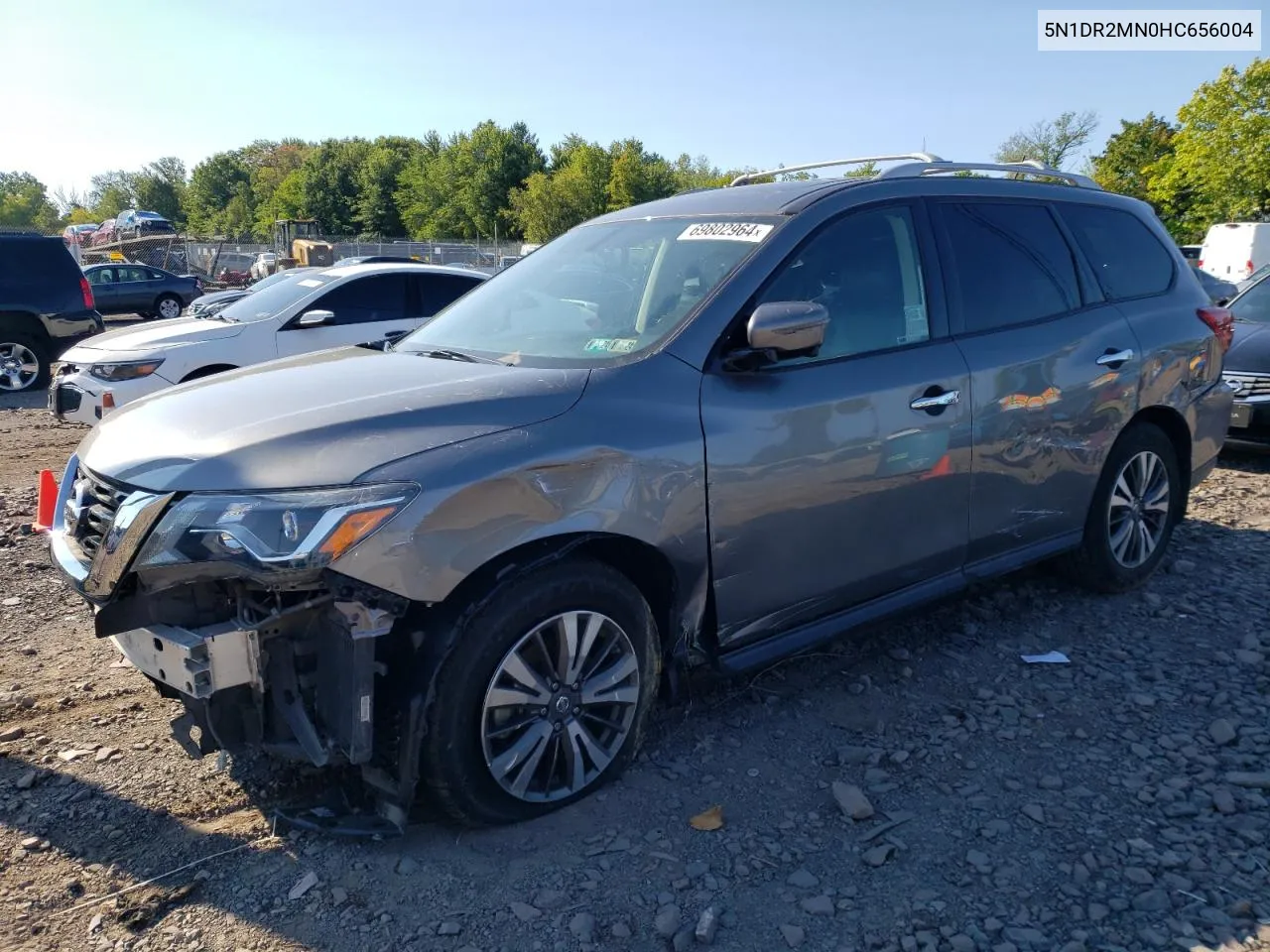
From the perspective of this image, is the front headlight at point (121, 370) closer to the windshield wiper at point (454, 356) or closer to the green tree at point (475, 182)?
the windshield wiper at point (454, 356)

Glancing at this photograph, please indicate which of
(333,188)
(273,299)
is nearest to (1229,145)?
(273,299)

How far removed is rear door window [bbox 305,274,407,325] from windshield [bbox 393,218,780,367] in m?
4.96

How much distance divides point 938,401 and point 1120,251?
188 cm

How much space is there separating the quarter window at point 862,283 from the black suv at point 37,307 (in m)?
12.2

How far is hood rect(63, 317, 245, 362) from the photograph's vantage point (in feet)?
26.4

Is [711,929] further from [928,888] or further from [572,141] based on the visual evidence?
[572,141]

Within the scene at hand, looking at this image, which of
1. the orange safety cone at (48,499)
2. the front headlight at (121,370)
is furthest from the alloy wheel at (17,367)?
the orange safety cone at (48,499)

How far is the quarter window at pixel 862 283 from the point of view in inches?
136

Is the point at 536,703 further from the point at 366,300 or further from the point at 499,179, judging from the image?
the point at 499,179

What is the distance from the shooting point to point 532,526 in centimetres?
273

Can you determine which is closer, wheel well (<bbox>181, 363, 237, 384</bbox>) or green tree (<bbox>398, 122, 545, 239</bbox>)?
wheel well (<bbox>181, 363, 237, 384</bbox>)

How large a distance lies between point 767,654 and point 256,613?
167 cm

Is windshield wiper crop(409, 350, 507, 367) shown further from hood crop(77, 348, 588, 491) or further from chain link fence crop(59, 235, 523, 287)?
chain link fence crop(59, 235, 523, 287)

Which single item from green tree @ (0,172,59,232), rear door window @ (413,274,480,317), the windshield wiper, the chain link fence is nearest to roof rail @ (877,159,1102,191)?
the windshield wiper
